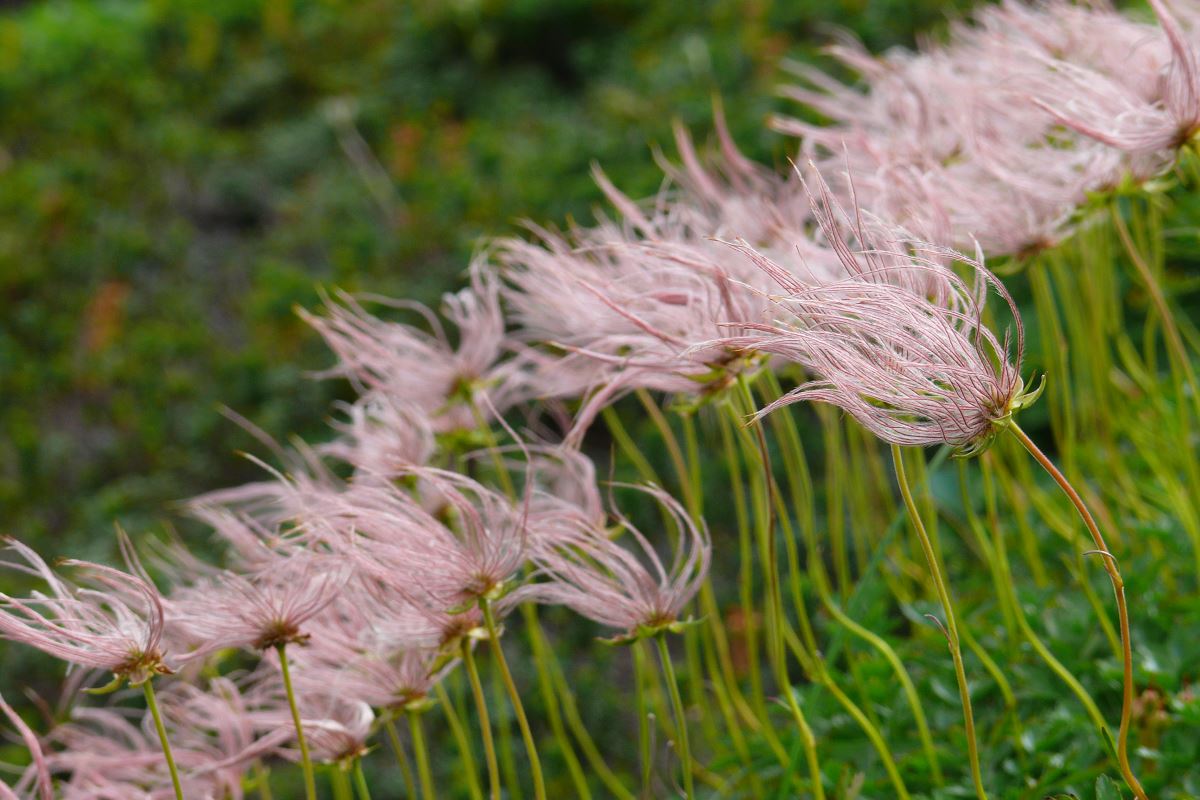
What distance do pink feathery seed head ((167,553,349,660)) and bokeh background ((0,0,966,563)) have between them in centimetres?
239

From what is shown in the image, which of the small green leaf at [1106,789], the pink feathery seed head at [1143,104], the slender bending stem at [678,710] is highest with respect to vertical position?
the pink feathery seed head at [1143,104]

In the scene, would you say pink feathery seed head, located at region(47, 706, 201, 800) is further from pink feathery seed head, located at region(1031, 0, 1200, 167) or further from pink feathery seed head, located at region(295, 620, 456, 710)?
pink feathery seed head, located at region(1031, 0, 1200, 167)

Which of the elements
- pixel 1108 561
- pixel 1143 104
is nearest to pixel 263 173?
pixel 1143 104

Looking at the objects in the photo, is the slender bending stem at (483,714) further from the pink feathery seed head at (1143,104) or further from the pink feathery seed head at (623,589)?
the pink feathery seed head at (1143,104)

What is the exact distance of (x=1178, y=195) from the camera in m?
3.15

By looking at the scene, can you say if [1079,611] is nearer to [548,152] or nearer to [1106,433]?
[1106,433]

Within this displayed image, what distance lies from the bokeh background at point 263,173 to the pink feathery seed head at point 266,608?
2393 millimetres

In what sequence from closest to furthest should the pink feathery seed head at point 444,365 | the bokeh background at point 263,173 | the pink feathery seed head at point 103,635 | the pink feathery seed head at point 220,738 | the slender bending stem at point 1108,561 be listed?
the slender bending stem at point 1108,561, the pink feathery seed head at point 103,635, the pink feathery seed head at point 220,738, the pink feathery seed head at point 444,365, the bokeh background at point 263,173

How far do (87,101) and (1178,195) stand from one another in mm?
5201

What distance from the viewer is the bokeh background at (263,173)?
13.5 ft

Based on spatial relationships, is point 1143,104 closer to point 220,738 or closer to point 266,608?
point 266,608

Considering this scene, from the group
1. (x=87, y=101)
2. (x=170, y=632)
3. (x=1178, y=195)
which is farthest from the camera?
(x=87, y=101)

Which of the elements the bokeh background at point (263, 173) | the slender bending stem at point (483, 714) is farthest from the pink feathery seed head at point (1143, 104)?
the bokeh background at point (263, 173)

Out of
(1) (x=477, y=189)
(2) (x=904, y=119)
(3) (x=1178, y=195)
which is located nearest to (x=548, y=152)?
(1) (x=477, y=189)
